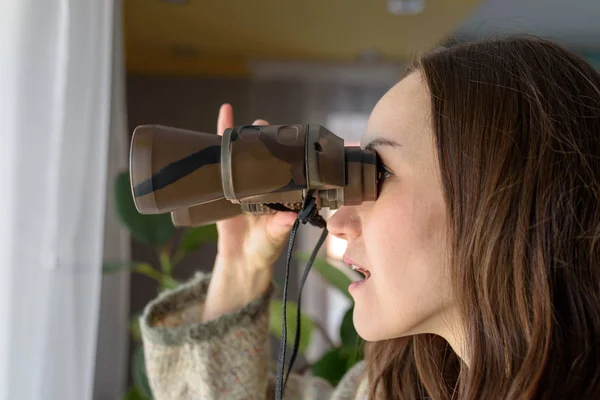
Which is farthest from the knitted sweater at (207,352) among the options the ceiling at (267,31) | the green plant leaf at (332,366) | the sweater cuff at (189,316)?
the ceiling at (267,31)

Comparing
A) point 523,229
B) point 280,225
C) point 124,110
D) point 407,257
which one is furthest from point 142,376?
point 523,229

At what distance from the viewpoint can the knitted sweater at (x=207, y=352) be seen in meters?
0.87

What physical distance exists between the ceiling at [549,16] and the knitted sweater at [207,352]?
5.99 feet

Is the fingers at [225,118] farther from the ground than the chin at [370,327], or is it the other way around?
the fingers at [225,118]

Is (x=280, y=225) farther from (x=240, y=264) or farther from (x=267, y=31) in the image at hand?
(x=267, y=31)

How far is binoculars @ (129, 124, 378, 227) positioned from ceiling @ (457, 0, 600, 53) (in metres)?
1.97

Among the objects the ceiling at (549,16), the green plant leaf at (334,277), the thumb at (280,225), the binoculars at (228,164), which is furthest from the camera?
the ceiling at (549,16)

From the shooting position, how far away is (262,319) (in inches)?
36.0

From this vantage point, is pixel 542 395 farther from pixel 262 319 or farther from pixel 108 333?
pixel 108 333

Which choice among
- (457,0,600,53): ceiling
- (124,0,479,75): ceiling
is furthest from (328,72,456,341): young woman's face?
(457,0,600,53): ceiling

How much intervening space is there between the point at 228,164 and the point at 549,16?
8.63ft

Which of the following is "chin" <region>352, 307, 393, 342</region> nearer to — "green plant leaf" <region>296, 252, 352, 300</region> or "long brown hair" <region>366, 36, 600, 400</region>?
"long brown hair" <region>366, 36, 600, 400</region>

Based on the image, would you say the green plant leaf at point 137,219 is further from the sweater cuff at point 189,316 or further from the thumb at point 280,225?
the thumb at point 280,225

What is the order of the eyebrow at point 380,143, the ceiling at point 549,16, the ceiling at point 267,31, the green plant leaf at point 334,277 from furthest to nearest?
the ceiling at point 549,16, the ceiling at point 267,31, the green plant leaf at point 334,277, the eyebrow at point 380,143
